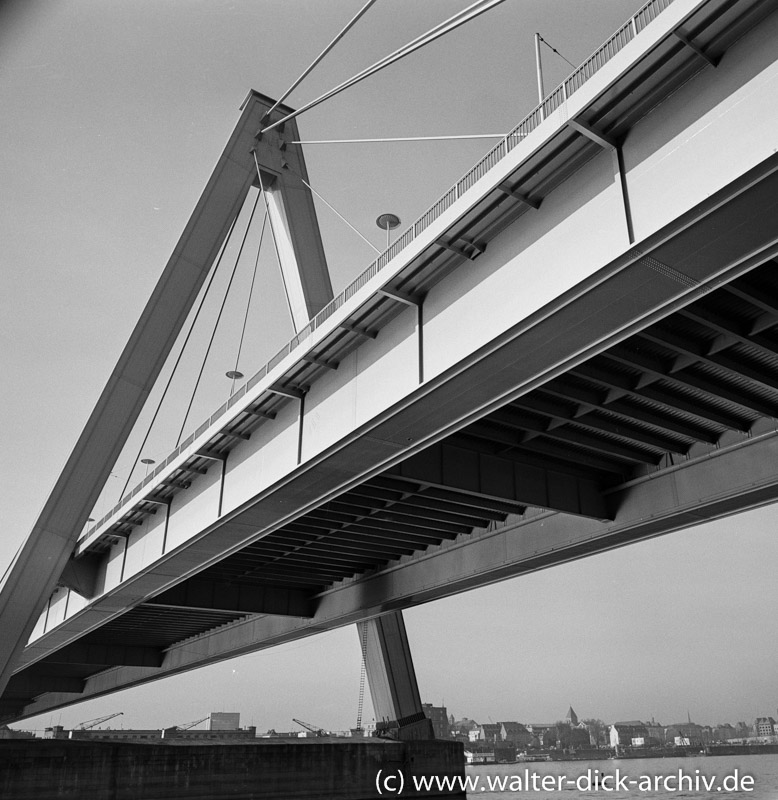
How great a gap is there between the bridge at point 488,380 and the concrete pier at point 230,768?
5.21 metres

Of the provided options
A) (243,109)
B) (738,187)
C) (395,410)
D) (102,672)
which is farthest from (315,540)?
(102,672)

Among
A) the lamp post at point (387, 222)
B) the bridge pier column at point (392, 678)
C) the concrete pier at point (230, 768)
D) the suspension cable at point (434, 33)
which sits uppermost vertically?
the suspension cable at point (434, 33)

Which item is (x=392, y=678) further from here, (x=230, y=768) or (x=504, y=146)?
A: (x=504, y=146)

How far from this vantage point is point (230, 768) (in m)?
37.6

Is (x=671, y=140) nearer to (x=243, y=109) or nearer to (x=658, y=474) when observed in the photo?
(x=658, y=474)

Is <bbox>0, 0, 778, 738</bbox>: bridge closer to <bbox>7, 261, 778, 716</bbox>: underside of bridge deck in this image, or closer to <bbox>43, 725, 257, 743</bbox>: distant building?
<bbox>7, 261, 778, 716</bbox>: underside of bridge deck

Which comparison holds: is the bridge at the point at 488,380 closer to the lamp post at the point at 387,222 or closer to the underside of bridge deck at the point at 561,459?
the underside of bridge deck at the point at 561,459

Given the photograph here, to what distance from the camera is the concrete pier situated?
31.8m

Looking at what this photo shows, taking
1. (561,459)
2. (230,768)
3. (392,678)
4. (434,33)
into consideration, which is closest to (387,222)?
(434,33)

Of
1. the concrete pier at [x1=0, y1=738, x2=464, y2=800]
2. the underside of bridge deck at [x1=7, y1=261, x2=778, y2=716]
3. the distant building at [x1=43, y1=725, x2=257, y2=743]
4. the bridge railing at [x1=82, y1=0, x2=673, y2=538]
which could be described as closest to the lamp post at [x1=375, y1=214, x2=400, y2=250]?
the bridge railing at [x1=82, y1=0, x2=673, y2=538]

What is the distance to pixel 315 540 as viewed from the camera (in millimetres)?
23406

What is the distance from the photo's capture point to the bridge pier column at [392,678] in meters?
34.3

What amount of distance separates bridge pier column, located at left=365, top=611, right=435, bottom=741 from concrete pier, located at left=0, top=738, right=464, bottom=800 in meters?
1.30

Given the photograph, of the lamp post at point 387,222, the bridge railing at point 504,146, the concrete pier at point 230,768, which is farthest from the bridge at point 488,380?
the concrete pier at point 230,768
